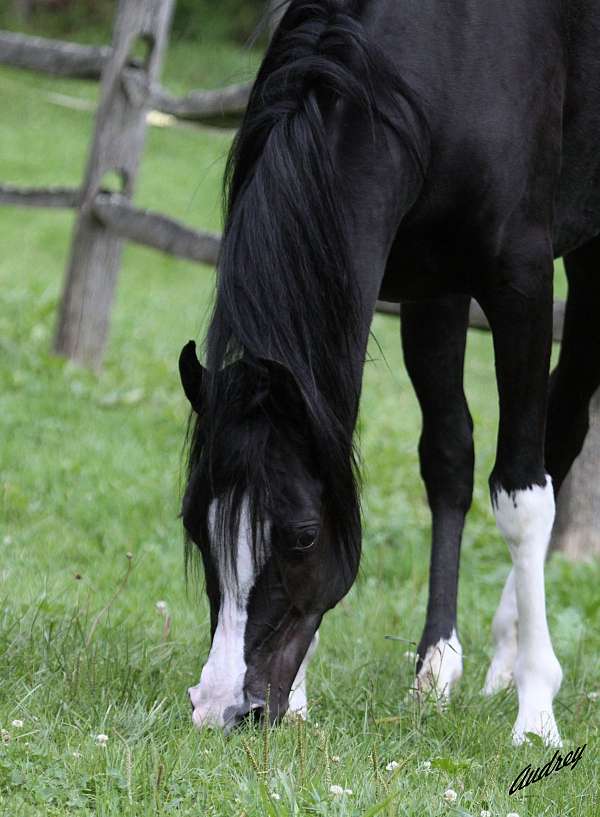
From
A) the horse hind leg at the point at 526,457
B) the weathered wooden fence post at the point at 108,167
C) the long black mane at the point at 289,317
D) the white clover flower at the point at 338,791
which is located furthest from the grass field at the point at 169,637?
the long black mane at the point at 289,317

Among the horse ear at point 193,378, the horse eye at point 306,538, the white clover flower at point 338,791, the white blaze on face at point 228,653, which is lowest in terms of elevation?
the white clover flower at point 338,791

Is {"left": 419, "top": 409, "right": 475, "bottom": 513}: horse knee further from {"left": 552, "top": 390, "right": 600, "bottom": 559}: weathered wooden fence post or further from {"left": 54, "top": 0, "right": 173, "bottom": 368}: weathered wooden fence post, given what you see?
{"left": 54, "top": 0, "right": 173, "bottom": 368}: weathered wooden fence post

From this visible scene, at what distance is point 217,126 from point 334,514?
14.8 ft

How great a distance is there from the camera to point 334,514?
2.57 m

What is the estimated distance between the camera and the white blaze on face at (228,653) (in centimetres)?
241

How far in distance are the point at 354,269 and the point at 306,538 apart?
0.56 metres

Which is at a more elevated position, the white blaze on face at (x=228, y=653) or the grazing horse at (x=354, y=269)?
the grazing horse at (x=354, y=269)

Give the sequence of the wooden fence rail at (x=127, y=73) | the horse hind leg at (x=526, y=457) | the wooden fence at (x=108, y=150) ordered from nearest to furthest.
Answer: the horse hind leg at (x=526, y=457), the wooden fence rail at (x=127, y=73), the wooden fence at (x=108, y=150)

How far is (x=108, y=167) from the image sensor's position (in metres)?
7.12

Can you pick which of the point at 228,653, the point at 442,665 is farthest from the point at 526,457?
the point at 228,653

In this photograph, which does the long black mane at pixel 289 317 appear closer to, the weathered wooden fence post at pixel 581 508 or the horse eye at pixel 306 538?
the horse eye at pixel 306 538

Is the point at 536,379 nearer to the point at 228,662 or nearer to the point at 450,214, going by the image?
the point at 450,214

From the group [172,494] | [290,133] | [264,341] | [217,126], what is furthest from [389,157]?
[217,126]

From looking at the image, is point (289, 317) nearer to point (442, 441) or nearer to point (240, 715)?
point (240, 715)
